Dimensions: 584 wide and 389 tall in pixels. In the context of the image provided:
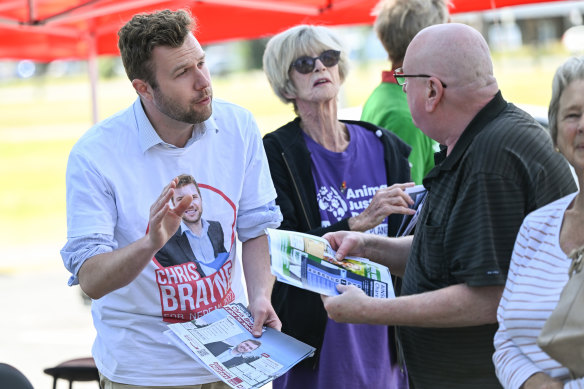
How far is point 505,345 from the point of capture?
1.88 meters

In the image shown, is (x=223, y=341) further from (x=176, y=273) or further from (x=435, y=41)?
(x=435, y=41)

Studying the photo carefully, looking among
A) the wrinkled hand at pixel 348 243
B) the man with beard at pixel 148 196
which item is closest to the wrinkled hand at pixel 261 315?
the man with beard at pixel 148 196

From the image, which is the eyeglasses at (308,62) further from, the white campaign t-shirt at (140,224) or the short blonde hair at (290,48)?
the white campaign t-shirt at (140,224)

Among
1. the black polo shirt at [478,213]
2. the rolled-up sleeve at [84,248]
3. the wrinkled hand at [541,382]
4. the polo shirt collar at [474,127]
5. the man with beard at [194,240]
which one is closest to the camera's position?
the wrinkled hand at [541,382]

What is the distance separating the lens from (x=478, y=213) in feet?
6.48

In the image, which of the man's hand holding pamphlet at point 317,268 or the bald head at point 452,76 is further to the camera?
the man's hand holding pamphlet at point 317,268

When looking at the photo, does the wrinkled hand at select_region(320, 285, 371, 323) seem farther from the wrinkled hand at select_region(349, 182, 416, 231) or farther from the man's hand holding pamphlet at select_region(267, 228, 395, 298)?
the wrinkled hand at select_region(349, 182, 416, 231)

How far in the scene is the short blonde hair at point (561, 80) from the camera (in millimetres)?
1776

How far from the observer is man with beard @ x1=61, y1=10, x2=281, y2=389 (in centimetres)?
238

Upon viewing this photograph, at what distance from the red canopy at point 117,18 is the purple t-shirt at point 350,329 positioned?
2.03m

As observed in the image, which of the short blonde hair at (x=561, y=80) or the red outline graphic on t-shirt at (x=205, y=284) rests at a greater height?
the short blonde hair at (x=561, y=80)

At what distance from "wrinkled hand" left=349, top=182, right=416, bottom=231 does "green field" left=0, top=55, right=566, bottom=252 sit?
10320 mm

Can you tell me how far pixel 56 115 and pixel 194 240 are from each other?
85.9 ft

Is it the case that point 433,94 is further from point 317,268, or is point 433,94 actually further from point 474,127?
point 317,268
